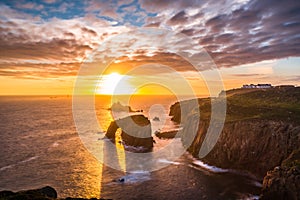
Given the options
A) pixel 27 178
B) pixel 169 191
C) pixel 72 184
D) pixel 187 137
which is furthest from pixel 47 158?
pixel 187 137

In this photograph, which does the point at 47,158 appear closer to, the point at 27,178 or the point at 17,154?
the point at 17,154

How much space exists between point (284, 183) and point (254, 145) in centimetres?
2199

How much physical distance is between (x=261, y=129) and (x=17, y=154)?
76350mm

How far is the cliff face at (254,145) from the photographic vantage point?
58125mm

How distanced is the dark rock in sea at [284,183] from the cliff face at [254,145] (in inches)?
539

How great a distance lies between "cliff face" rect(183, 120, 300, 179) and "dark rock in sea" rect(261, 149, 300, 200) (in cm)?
1369

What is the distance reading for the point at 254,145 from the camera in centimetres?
6325

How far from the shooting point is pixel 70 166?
68.6 metres

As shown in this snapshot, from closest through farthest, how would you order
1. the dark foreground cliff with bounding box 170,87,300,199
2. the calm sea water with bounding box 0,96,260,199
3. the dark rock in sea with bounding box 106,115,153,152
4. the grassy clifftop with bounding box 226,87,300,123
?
the calm sea water with bounding box 0,96,260,199
the dark foreground cliff with bounding box 170,87,300,199
the grassy clifftop with bounding box 226,87,300,123
the dark rock in sea with bounding box 106,115,153,152

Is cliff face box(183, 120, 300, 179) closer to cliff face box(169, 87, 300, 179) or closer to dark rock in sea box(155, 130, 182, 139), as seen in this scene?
cliff face box(169, 87, 300, 179)

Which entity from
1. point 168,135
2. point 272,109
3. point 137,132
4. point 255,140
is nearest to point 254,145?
point 255,140

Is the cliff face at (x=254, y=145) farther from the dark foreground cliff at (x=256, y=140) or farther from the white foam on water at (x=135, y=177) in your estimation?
the white foam on water at (x=135, y=177)

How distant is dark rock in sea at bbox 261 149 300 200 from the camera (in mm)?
40469

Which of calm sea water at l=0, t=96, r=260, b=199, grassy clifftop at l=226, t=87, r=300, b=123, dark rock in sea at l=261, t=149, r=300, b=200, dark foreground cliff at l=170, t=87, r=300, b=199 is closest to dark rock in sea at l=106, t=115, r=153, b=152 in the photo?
calm sea water at l=0, t=96, r=260, b=199
